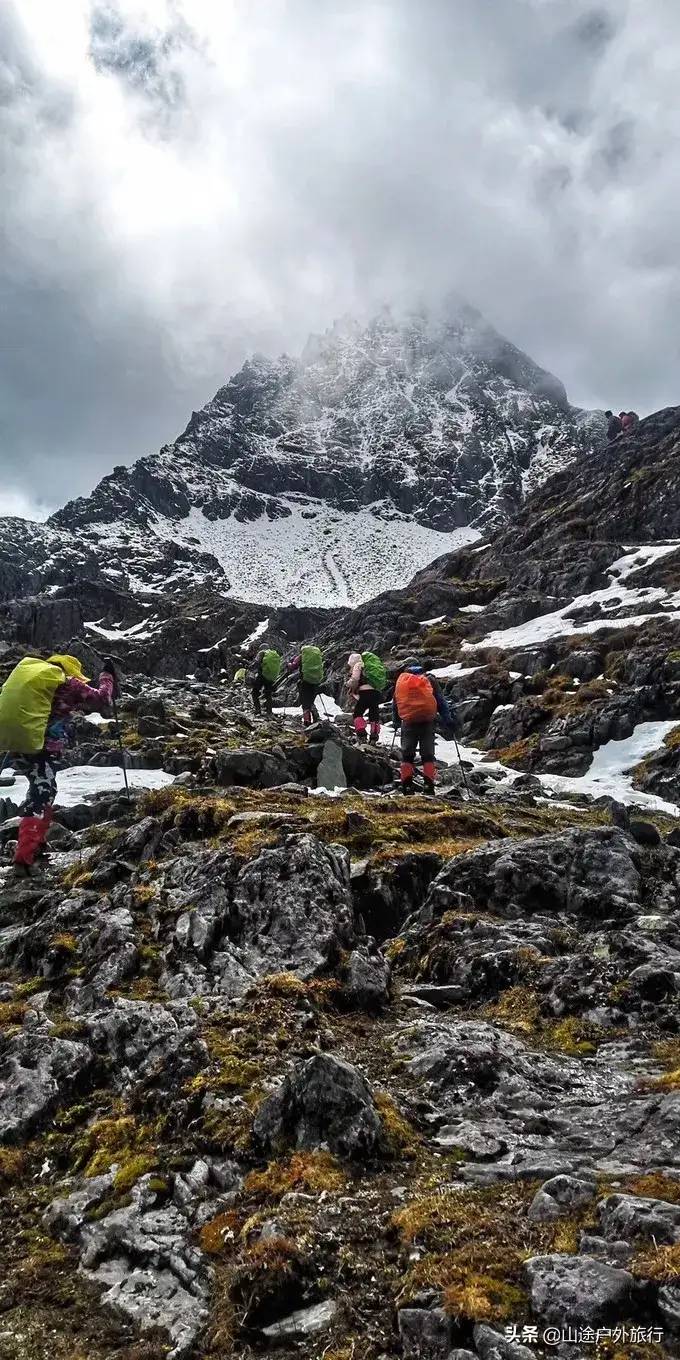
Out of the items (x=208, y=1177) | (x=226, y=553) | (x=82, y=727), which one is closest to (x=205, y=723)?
(x=82, y=727)

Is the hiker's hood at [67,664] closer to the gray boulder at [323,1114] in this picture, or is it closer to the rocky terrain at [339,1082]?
the rocky terrain at [339,1082]

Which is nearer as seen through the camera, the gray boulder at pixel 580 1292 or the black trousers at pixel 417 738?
the gray boulder at pixel 580 1292

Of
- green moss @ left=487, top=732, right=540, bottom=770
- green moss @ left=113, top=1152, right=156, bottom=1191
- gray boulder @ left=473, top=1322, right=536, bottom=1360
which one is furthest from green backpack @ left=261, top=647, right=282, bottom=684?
gray boulder @ left=473, top=1322, right=536, bottom=1360

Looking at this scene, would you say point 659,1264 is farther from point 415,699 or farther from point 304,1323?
point 415,699

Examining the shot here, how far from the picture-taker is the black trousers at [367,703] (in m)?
25.3

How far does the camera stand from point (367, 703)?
2572cm

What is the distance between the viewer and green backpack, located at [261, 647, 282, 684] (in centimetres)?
3406

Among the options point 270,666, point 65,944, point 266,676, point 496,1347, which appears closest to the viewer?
point 496,1347

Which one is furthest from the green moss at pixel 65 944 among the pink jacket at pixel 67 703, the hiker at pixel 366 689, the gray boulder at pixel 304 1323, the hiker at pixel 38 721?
the hiker at pixel 366 689

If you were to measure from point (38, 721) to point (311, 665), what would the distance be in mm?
15780

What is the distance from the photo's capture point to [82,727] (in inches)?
1075

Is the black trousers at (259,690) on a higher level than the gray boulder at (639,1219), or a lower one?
higher

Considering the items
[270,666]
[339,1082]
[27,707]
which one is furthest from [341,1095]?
[270,666]

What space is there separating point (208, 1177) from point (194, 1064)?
1.09m
